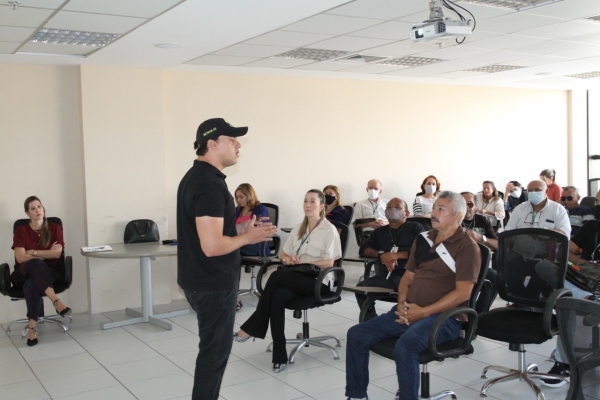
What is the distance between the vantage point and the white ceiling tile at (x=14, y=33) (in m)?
4.85

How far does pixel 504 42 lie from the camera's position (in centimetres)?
628

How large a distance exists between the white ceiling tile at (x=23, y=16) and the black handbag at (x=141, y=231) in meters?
2.53

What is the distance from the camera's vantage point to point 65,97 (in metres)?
6.71

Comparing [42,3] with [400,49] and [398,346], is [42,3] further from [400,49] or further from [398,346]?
[400,49]

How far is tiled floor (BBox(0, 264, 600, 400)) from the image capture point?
13.4 ft

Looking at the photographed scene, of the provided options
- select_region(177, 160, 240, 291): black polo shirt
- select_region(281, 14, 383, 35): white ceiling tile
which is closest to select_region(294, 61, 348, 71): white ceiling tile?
select_region(281, 14, 383, 35): white ceiling tile

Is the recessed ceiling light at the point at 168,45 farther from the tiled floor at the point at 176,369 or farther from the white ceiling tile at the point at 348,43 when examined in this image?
the tiled floor at the point at 176,369

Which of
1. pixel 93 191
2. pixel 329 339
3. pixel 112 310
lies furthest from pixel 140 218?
pixel 329 339

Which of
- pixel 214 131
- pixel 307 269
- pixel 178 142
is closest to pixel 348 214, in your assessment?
pixel 178 142

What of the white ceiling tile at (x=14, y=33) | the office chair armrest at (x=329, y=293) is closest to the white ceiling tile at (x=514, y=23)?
the office chair armrest at (x=329, y=293)

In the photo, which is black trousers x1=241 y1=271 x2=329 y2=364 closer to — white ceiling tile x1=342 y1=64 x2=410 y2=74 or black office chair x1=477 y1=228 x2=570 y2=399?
black office chair x1=477 y1=228 x2=570 y2=399

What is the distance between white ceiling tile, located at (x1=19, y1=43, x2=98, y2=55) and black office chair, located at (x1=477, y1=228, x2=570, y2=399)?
4.13m

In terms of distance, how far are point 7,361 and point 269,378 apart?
2241mm

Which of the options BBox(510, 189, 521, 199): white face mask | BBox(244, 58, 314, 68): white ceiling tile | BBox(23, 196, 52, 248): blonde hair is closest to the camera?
BBox(23, 196, 52, 248): blonde hair
